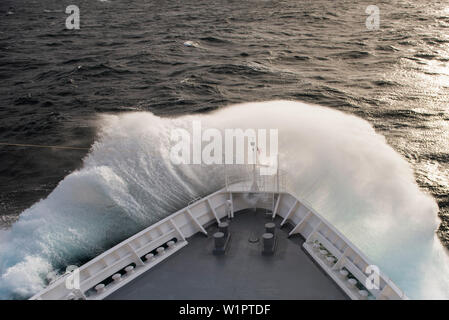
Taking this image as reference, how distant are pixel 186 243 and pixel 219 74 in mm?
27300

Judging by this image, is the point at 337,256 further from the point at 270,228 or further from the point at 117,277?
the point at 117,277

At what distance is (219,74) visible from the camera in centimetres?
3862

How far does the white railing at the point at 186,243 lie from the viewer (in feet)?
37.9

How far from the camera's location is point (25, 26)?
6462cm

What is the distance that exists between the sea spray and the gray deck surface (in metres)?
3.82

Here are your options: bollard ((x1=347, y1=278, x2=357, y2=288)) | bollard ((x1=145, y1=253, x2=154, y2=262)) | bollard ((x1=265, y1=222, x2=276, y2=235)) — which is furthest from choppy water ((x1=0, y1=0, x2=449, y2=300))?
bollard ((x1=145, y1=253, x2=154, y2=262))

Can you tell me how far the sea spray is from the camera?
14992mm

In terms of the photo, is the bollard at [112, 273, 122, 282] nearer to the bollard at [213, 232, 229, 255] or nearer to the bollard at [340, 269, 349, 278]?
the bollard at [213, 232, 229, 255]

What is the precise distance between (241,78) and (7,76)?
2516 centimetres

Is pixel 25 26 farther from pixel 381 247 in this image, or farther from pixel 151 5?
pixel 381 247

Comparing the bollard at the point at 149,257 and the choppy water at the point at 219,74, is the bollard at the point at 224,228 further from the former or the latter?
the choppy water at the point at 219,74

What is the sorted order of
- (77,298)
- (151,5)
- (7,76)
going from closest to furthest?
(77,298) → (7,76) → (151,5)
